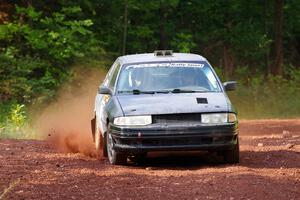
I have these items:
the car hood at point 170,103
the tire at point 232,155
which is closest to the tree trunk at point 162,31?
the car hood at point 170,103

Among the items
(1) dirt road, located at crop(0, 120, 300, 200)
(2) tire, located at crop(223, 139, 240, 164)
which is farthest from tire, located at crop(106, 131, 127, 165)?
(2) tire, located at crop(223, 139, 240, 164)

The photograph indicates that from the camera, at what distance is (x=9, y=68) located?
72.1 feet

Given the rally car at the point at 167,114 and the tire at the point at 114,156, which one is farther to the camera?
the tire at the point at 114,156

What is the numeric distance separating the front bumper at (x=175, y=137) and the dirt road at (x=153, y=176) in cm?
30

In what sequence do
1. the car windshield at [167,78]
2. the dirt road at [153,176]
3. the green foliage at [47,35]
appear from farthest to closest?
the green foliage at [47,35]
the car windshield at [167,78]
the dirt road at [153,176]

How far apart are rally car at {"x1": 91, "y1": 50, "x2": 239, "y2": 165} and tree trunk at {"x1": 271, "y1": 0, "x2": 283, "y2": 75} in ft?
76.0

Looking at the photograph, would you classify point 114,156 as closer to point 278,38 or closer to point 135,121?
point 135,121

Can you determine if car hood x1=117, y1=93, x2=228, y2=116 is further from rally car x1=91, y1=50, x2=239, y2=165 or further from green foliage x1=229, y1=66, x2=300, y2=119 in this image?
green foliage x1=229, y1=66, x2=300, y2=119

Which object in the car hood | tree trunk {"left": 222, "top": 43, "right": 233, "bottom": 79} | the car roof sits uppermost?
the car roof

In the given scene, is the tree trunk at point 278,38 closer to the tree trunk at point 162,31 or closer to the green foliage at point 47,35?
the tree trunk at point 162,31

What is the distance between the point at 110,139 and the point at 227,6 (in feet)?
85.0

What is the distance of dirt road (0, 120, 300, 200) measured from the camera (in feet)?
26.3

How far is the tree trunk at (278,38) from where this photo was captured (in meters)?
34.4

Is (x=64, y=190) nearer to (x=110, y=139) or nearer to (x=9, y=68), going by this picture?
(x=110, y=139)
